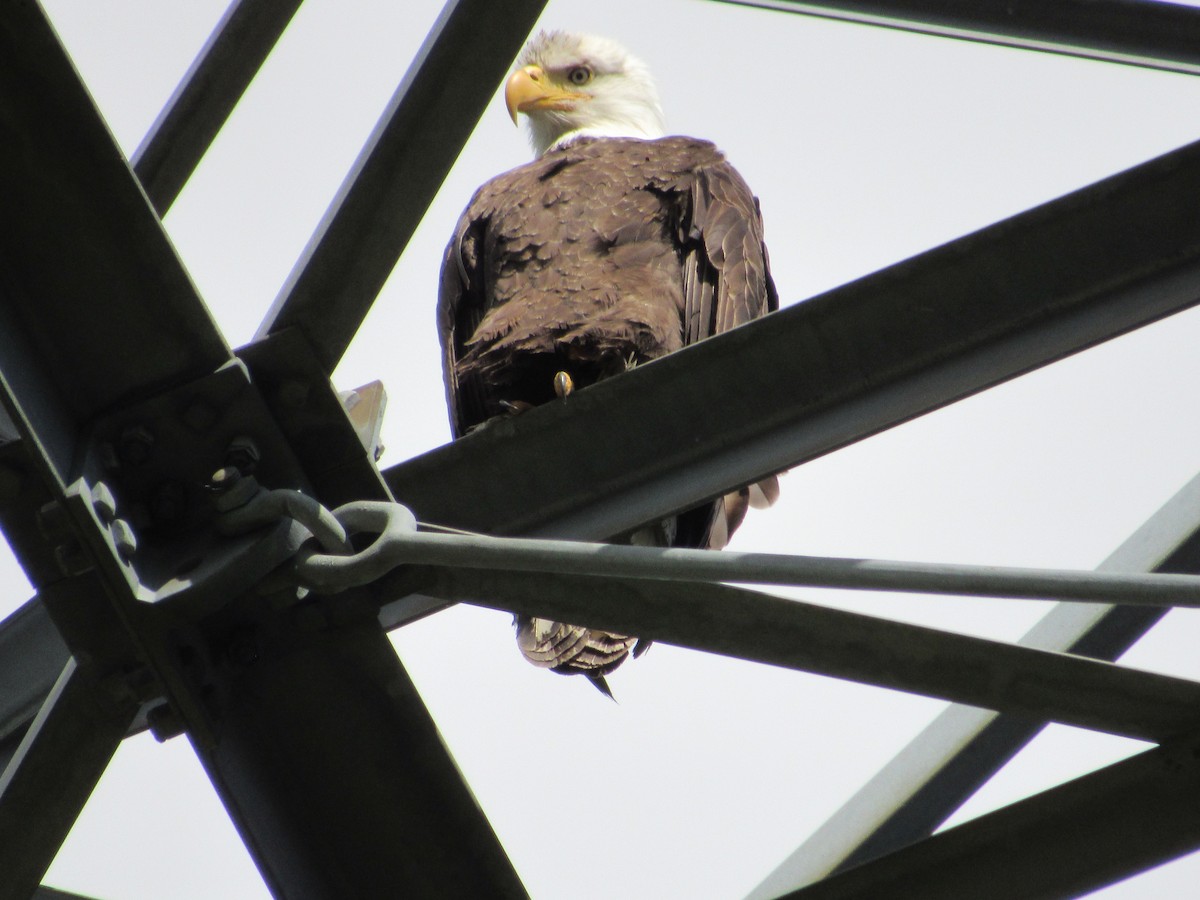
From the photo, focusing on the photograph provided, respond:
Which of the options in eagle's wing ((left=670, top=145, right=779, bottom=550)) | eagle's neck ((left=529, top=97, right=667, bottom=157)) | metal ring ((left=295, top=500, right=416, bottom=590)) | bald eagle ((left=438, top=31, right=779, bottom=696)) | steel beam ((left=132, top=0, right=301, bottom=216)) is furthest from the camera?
eagle's neck ((left=529, top=97, right=667, bottom=157))

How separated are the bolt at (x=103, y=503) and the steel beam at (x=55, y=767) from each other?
0.58 feet

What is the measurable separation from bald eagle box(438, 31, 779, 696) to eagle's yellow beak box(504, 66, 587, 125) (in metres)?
1.54

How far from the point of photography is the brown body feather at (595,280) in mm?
3400

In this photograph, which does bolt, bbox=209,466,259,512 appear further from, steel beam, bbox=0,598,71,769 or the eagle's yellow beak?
the eagle's yellow beak

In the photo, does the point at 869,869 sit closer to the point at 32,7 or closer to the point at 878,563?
the point at 878,563

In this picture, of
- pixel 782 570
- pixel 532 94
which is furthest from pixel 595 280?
pixel 532 94

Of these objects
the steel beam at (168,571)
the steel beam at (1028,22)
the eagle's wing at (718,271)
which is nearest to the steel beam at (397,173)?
the steel beam at (168,571)

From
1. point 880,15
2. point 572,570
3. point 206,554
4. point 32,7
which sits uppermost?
point 32,7

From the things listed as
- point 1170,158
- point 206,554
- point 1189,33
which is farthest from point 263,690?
point 1189,33

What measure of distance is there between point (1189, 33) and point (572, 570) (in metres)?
1.25

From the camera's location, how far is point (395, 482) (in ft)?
5.71

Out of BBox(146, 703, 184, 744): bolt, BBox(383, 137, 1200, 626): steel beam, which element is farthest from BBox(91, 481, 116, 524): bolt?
BBox(383, 137, 1200, 626): steel beam

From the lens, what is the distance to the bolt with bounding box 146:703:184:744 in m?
1.58

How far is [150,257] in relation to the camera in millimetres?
1553
